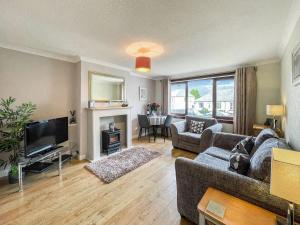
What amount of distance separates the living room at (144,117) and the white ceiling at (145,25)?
0.02 m

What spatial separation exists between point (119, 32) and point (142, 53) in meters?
0.85

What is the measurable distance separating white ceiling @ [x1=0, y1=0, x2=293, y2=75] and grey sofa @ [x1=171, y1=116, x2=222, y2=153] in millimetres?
1839

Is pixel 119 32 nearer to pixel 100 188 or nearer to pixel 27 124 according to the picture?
pixel 27 124

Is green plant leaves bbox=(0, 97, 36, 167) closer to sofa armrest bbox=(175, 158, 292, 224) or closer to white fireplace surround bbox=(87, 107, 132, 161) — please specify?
white fireplace surround bbox=(87, 107, 132, 161)

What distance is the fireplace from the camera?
367cm

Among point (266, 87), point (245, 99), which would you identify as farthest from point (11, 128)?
point (266, 87)

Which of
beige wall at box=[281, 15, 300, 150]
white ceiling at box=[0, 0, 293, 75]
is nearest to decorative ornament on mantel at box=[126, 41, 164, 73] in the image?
white ceiling at box=[0, 0, 293, 75]

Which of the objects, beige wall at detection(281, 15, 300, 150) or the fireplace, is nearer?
beige wall at detection(281, 15, 300, 150)

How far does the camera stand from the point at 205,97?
4.94m

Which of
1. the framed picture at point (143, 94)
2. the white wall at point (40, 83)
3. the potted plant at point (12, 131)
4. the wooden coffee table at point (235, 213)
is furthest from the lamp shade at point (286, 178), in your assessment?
the framed picture at point (143, 94)

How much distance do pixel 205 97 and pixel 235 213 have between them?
424cm

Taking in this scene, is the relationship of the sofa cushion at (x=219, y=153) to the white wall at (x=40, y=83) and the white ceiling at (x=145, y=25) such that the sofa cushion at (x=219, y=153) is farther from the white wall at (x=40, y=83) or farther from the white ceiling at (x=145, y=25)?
the white wall at (x=40, y=83)

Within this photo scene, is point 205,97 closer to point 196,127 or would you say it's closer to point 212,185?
point 196,127

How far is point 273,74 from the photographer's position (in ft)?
11.8
